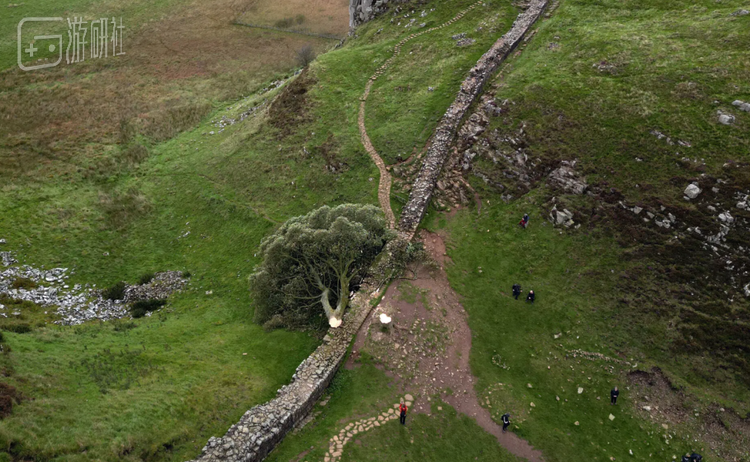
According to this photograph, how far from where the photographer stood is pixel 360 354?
31.8 m

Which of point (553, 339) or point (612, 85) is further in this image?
point (612, 85)

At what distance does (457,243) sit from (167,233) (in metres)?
33.4

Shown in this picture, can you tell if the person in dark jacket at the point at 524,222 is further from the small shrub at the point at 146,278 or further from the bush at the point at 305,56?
the bush at the point at 305,56

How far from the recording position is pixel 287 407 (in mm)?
27234

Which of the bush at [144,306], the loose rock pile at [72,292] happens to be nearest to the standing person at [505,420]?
the bush at [144,306]

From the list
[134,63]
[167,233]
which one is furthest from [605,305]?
[134,63]

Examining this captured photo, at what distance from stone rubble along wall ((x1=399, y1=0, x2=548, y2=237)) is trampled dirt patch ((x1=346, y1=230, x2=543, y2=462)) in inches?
279

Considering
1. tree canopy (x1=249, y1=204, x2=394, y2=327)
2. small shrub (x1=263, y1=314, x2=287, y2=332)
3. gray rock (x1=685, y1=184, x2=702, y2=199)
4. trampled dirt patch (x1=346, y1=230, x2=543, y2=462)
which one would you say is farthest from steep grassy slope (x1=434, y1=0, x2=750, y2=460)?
small shrub (x1=263, y1=314, x2=287, y2=332)

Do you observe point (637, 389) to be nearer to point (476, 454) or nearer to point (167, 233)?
point (476, 454)

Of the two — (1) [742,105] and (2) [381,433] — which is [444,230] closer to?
(2) [381,433]

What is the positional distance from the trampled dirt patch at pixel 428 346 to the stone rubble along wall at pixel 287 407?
3.67 feet

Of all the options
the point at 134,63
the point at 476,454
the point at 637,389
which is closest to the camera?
the point at 476,454

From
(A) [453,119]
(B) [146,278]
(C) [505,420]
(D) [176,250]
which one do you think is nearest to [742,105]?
(A) [453,119]

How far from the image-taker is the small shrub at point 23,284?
144 ft
